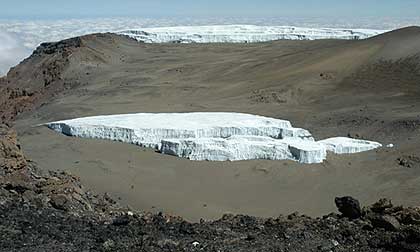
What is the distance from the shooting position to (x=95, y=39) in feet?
133

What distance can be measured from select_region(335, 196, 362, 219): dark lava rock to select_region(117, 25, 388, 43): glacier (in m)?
40.2

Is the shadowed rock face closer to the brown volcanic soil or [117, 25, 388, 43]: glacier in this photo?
the brown volcanic soil

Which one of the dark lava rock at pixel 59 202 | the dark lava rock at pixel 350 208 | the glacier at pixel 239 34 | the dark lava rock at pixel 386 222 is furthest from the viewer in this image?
the glacier at pixel 239 34

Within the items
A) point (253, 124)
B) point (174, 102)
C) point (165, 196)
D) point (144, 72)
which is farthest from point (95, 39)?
point (165, 196)

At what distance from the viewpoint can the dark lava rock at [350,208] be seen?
7.99 meters

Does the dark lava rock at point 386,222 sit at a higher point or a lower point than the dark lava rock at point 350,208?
higher

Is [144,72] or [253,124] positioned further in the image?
[144,72]

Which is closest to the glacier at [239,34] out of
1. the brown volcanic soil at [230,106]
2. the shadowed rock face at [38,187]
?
the brown volcanic soil at [230,106]

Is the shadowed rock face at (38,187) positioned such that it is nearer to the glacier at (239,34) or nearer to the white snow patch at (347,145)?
the white snow patch at (347,145)

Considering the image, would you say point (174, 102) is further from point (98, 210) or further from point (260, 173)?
point (98, 210)

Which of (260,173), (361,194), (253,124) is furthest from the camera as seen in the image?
(253,124)

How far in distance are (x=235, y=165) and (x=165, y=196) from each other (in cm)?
243

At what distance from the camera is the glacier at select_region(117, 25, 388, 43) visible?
158ft

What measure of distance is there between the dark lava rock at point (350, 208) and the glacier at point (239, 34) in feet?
132
